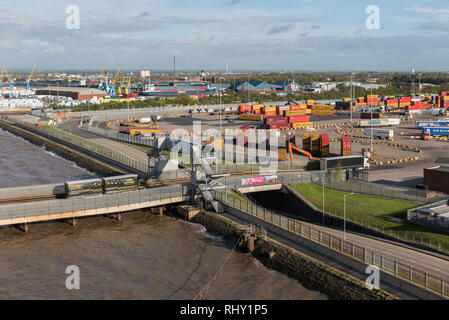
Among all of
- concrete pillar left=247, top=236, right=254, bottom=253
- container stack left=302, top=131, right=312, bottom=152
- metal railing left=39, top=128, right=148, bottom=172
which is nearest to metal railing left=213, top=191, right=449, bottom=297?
concrete pillar left=247, top=236, right=254, bottom=253

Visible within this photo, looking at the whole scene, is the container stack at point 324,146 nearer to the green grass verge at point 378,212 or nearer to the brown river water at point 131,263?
the green grass verge at point 378,212

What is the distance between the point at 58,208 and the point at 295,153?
3330 centimetres

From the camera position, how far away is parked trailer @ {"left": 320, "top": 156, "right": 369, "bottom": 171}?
150 ft

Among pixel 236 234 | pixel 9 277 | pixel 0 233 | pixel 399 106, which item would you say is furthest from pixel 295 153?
pixel 399 106

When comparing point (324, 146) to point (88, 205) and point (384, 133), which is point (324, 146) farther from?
point (88, 205)

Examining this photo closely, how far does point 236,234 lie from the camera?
101 ft

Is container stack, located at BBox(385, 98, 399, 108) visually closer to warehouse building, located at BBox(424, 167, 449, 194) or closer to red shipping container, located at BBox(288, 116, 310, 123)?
red shipping container, located at BBox(288, 116, 310, 123)

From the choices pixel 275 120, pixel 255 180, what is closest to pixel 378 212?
pixel 255 180

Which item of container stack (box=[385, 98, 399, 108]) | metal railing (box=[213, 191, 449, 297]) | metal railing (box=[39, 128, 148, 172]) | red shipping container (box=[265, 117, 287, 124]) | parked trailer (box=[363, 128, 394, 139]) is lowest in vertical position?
metal railing (box=[213, 191, 449, 297])

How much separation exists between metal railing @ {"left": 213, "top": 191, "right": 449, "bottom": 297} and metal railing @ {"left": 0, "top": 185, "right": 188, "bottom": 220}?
601 centimetres

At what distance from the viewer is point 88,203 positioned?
3525 centimetres

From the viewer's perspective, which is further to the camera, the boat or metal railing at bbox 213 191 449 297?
the boat
